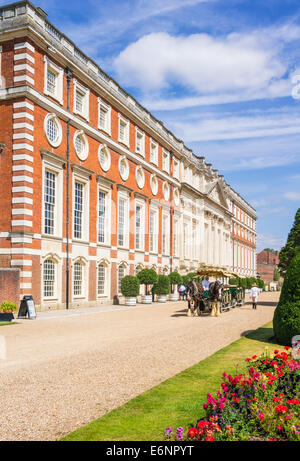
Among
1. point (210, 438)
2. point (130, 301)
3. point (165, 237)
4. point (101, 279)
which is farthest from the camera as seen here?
point (165, 237)

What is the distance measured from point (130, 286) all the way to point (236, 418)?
27.2 m

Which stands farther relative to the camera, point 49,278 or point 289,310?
point 49,278

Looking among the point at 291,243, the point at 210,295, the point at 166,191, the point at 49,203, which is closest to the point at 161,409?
the point at 210,295

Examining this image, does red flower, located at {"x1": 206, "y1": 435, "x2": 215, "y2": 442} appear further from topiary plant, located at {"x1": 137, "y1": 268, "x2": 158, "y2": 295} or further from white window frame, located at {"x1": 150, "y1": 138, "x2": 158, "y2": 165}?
white window frame, located at {"x1": 150, "y1": 138, "x2": 158, "y2": 165}

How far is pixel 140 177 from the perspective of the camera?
1578 inches

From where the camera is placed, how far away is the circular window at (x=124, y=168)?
118ft

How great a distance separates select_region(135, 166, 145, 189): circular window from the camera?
130 ft

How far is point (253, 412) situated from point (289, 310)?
7088mm

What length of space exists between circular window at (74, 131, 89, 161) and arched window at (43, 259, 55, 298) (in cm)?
753

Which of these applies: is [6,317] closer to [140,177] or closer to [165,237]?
[140,177]

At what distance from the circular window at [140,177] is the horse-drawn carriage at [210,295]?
41.7 ft

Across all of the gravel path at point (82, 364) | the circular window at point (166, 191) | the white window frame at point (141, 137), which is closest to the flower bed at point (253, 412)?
the gravel path at point (82, 364)

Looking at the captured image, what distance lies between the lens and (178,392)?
7.66m

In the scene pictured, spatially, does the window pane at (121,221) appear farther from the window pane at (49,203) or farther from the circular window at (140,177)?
the window pane at (49,203)
